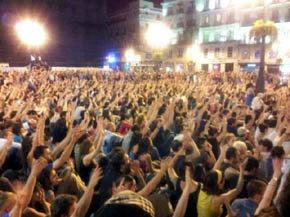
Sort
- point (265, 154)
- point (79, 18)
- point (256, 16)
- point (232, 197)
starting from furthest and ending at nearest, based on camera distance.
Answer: point (79, 18) → point (256, 16) → point (265, 154) → point (232, 197)

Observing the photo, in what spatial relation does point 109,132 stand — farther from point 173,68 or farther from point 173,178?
→ point 173,68

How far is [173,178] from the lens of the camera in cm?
425

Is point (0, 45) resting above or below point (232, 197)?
above

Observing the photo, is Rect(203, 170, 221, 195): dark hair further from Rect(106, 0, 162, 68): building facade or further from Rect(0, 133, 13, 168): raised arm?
Rect(106, 0, 162, 68): building facade

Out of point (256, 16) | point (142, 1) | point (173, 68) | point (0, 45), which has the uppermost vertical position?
point (142, 1)

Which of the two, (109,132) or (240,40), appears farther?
(240,40)

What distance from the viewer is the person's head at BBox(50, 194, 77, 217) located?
2967 millimetres

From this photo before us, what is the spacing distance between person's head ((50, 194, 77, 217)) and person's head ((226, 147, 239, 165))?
263cm

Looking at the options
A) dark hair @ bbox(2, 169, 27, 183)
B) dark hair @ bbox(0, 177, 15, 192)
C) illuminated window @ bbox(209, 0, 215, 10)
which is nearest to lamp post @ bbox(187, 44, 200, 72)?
Result: illuminated window @ bbox(209, 0, 215, 10)

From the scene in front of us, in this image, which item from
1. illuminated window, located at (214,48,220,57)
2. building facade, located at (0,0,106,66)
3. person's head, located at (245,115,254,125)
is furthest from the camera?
illuminated window, located at (214,48,220,57)

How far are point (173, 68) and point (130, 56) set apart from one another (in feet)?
25.8

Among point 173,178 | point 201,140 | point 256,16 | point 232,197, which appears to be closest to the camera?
point 232,197

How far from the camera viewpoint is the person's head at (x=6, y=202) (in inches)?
116

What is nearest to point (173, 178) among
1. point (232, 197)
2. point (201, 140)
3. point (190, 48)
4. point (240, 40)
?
point (232, 197)
